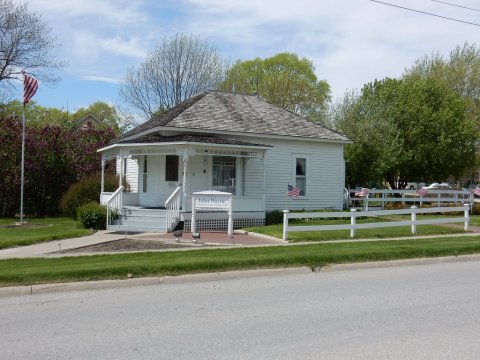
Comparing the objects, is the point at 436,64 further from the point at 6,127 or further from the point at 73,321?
the point at 73,321

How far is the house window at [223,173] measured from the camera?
856 inches

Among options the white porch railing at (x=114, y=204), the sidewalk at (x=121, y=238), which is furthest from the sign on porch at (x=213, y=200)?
the white porch railing at (x=114, y=204)

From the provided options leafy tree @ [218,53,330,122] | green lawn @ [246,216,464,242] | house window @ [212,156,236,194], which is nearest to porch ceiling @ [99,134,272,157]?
house window @ [212,156,236,194]

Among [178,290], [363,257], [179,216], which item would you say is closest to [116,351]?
[178,290]

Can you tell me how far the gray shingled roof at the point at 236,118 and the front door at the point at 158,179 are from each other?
56.9 inches

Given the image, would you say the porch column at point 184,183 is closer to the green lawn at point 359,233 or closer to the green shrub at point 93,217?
the green lawn at point 359,233

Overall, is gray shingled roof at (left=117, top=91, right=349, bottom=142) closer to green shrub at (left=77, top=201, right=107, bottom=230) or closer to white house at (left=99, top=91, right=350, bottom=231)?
white house at (left=99, top=91, right=350, bottom=231)

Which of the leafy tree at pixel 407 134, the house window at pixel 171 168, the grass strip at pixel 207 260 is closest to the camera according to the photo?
the grass strip at pixel 207 260

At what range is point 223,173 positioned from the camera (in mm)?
22000

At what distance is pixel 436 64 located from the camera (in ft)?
151

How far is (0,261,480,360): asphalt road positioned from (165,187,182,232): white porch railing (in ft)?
27.6

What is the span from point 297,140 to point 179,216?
7378 millimetres

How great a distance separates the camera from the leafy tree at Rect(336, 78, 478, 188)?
33500mm

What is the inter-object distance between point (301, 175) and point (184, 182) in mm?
7055
